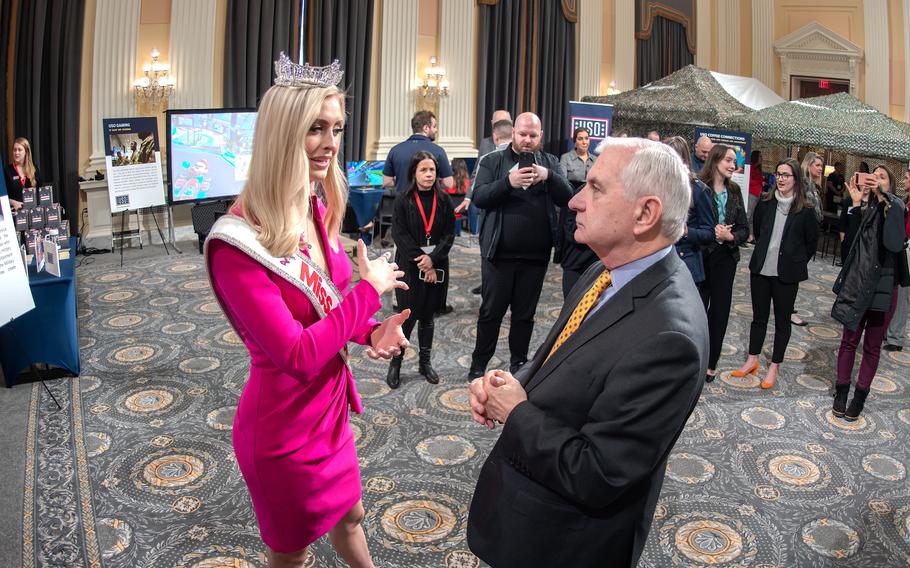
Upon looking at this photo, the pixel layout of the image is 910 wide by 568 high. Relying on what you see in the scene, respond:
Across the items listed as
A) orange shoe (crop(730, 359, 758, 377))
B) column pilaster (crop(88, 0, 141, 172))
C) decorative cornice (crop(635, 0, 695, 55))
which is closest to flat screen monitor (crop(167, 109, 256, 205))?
column pilaster (crop(88, 0, 141, 172))

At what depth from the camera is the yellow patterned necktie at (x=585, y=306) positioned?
5.92ft

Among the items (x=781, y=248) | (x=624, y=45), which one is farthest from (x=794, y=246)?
(x=624, y=45)

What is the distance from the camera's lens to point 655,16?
14.1 m

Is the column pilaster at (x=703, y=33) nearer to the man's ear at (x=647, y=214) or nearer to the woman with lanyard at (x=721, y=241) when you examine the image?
the woman with lanyard at (x=721, y=241)

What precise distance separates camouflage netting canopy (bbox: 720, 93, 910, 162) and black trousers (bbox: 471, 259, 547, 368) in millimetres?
5242

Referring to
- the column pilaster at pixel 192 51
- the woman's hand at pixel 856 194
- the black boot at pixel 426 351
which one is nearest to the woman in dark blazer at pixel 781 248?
the woman's hand at pixel 856 194

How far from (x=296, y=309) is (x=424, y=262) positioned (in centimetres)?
268

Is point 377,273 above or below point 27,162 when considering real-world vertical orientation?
below

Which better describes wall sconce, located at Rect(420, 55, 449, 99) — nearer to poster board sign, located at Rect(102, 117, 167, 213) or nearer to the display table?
poster board sign, located at Rect(102, 117, 167, 213)

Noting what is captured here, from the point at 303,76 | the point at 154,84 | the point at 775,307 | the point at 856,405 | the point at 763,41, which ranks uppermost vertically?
the point at 763,41

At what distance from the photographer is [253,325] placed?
1878mm

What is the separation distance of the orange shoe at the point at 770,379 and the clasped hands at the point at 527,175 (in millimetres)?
1969

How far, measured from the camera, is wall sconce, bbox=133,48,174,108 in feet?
27.9

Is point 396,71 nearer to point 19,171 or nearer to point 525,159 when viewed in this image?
point 19,171
